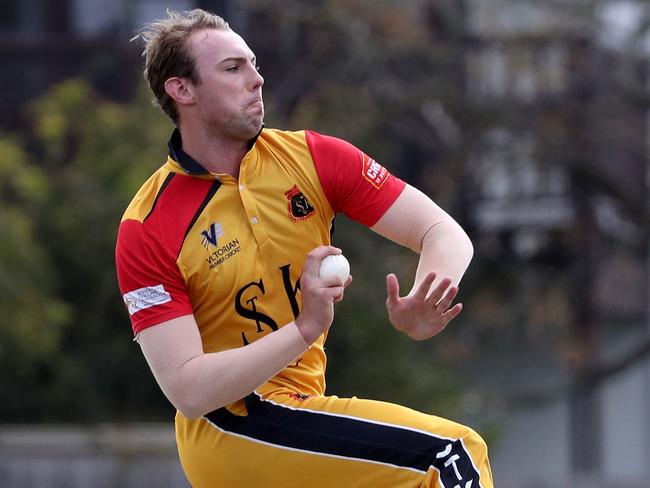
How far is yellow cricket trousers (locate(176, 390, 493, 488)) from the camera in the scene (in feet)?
13.4

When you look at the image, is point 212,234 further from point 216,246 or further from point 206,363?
point 206,363

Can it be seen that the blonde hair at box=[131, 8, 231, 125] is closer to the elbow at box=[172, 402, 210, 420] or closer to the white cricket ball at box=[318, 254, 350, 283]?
the white cricket ball at box=[318, 254, 350, 283]

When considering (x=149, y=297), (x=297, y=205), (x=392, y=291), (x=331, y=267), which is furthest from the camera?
(x=297, y=205)

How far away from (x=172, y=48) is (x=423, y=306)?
3.80 ft

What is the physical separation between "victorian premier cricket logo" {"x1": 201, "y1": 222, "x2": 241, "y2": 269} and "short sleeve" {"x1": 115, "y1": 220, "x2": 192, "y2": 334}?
107 mm

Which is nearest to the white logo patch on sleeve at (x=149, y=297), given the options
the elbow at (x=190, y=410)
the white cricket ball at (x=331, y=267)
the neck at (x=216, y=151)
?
the elbow at (x=190, y=410)

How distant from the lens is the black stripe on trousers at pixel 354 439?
A: 405 centimetres

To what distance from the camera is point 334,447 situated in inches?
163

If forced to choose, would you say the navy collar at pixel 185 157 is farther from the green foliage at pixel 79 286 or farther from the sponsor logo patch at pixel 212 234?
the green foliage at pixel 79 286

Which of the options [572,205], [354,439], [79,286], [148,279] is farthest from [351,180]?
[572,205]

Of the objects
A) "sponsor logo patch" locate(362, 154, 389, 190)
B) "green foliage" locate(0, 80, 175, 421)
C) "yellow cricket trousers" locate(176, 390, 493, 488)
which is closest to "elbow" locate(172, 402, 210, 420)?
"yellow cricket trousers" locate(176, 390, 493, 488)

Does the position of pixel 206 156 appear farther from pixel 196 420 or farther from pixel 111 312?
pixel 111 312

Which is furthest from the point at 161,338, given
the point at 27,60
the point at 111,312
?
the point at 27,60

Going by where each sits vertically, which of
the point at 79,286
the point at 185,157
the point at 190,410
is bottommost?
the point at 79,286
